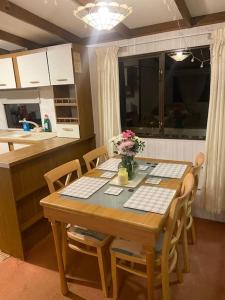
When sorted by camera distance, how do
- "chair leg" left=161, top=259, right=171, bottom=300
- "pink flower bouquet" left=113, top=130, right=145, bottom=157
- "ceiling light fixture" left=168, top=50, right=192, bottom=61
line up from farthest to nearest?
"ceiling light fixture" left=168, top=50, right=192, bottom=61, "pink flower bouquet" left=113, top=130, right=145, bottom=157, "chair leg" left=161, top=259, right=171, bottom=300

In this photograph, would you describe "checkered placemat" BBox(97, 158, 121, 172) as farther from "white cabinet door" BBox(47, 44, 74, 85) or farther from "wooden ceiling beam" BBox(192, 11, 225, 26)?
"wooden ceiling beam" BBox(192, 11, 225, 26)

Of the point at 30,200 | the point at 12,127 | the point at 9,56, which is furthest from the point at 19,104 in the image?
the point at 30,200

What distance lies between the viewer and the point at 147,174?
6.73 feet

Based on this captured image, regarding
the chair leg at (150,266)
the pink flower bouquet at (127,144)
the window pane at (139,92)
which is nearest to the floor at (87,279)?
the chair leg at (150,266)

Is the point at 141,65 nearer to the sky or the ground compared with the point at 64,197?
nearer to the sky

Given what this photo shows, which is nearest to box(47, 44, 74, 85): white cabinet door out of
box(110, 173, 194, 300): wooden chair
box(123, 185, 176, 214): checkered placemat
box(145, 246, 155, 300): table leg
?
box(123, 185, 176, 214): checkered placemat

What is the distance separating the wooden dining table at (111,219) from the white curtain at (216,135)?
924mm

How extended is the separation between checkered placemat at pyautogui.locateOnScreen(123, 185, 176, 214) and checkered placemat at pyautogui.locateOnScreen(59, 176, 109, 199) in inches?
12.8

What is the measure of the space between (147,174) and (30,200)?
4.08 ft

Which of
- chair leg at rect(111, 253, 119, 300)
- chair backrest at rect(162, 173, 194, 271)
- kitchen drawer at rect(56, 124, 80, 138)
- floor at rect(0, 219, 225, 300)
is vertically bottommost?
floor at rect(0, 219, 225, 300)

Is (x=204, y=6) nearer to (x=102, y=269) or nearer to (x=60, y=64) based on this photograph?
(x=60, y=64)

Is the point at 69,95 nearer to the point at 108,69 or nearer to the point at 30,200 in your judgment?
the point at 108,69

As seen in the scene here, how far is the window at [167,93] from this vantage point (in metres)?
2.69

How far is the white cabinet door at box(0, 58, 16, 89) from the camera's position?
3.16 metres
